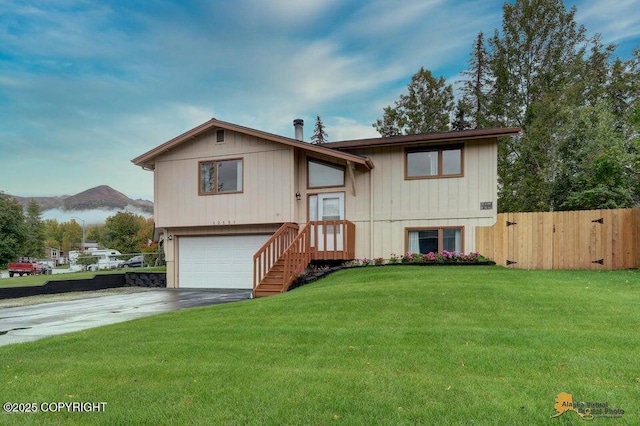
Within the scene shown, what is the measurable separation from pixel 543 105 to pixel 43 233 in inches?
2177

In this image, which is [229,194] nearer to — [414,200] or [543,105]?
[414,200]

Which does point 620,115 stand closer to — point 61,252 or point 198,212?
point 198,212

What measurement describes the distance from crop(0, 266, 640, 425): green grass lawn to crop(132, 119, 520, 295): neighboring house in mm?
5530

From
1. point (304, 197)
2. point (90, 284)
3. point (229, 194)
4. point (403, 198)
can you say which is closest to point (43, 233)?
point (90, 284)

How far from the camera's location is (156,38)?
16.8 meters

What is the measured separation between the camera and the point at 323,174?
48.0 feet

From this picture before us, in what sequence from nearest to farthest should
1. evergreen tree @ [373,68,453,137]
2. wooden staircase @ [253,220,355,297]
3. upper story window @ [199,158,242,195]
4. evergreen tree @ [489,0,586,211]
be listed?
wooden staircase @ [253,220,355,297], upper story window @ [199,158,242,195], evergreen tree @ [489,0,586,211], evergreen tree @ [373,68,453,137]

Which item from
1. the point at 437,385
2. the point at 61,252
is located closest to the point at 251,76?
the point at 437,385

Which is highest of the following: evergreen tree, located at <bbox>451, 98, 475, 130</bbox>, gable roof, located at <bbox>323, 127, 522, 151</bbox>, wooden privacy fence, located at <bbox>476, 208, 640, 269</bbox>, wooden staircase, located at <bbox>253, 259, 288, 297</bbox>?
evergreen tree, located at <bbox>451, 98, 475, 130</bbox>

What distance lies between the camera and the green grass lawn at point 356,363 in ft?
10.1

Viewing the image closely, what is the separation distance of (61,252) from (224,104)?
88585 mm

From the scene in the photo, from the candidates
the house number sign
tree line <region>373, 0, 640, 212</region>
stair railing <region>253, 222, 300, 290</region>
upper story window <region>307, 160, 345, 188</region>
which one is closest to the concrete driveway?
stair railing <region>253, 222, 300, 290</region>

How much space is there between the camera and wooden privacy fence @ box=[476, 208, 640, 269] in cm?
1122

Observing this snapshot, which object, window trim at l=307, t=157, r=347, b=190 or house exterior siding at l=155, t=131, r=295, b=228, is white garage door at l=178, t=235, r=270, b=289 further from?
window trim at l=307, t=157, r=347, b=190
